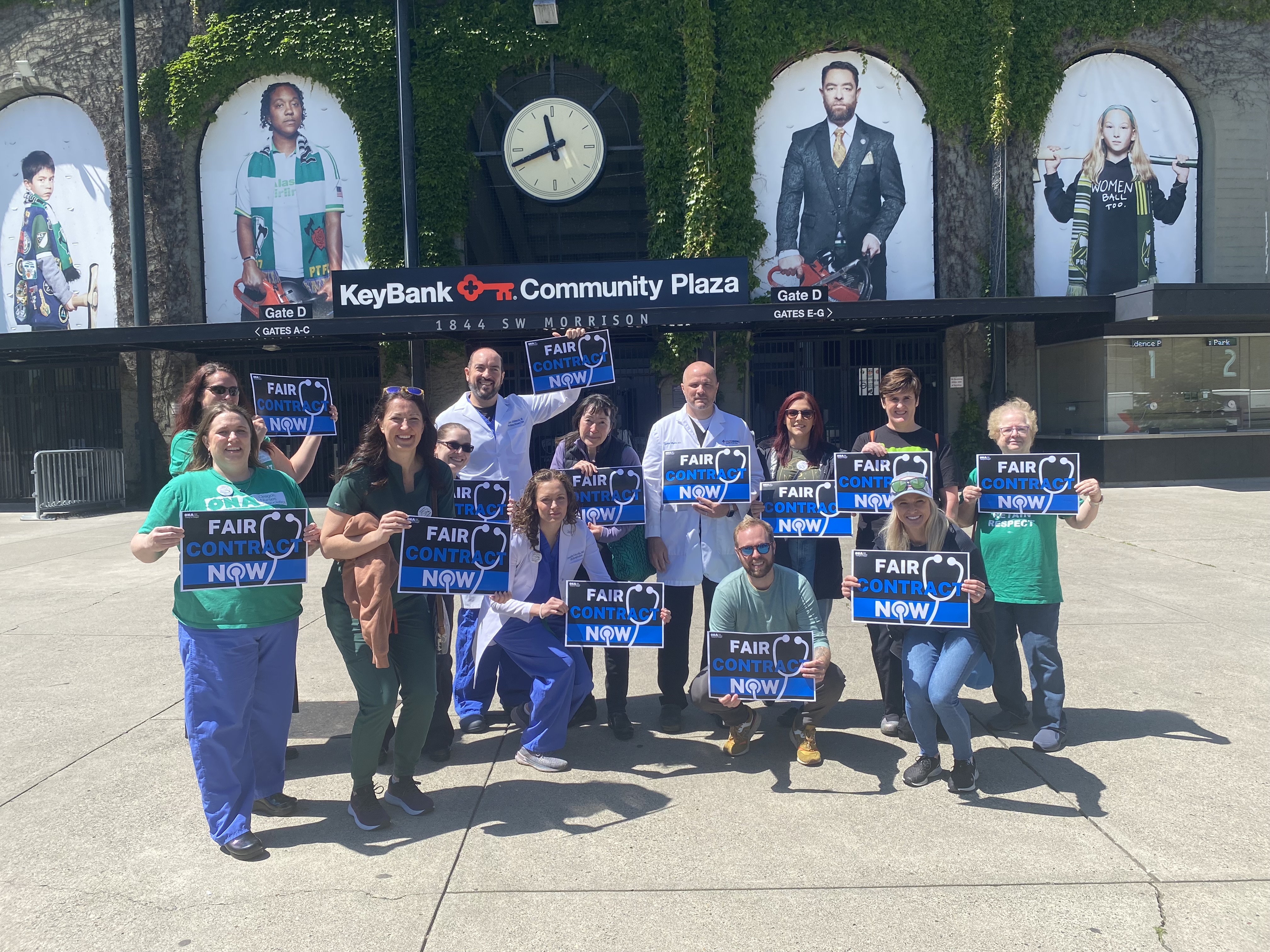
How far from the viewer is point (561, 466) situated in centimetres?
525

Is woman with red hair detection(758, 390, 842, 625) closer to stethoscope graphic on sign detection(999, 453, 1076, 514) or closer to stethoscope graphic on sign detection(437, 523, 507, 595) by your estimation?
stethoscope graphic on sign detection(999, 453, 1076, 514)

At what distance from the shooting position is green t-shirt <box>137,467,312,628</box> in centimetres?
360

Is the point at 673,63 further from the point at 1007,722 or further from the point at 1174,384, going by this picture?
the point at 1007,722

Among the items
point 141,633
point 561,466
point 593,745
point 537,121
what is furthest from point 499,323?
point 593,745

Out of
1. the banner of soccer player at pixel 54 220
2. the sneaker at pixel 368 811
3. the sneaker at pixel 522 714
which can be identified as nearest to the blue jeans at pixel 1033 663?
the sneaker at pixel 522 714

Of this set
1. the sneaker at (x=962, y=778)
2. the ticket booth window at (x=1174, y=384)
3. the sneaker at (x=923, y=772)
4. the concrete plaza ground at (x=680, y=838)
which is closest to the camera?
the concrete plaza ground at (x=680, y=838)

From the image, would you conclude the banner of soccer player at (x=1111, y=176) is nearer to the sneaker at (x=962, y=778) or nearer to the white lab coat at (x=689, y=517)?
the white lab coat at (x=689, y=517)

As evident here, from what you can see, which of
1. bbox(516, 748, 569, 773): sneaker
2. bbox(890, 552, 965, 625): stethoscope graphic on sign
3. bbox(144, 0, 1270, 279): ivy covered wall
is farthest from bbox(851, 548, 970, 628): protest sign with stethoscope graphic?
bbox(144, 0, 1270, 279): ivy covered wall

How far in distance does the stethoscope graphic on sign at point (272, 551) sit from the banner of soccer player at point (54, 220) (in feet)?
53.9

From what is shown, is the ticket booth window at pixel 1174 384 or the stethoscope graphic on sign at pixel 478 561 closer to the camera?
the stethoscope graphic on sign at pixel 478 561

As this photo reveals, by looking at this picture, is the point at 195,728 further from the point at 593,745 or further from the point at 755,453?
the point at 755,453

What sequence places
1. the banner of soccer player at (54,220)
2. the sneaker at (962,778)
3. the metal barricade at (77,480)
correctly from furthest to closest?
the banner of soccer player at (54,220) < the metal barricade at (77,480) < the sneaker at (962,778)

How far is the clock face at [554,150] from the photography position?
16344mm

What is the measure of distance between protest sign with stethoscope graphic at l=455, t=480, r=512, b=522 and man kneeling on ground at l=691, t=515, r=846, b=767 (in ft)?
4.05
